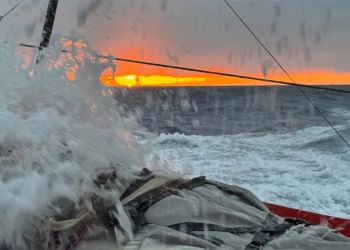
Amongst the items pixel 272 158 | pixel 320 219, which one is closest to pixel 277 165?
pixel 272 158

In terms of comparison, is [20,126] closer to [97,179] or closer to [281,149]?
[97,179]

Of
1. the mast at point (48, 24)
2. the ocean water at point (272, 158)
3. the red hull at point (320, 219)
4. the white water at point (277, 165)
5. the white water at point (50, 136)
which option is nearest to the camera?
the white water at point (50, 136)

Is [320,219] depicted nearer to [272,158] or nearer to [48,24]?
[48,24]

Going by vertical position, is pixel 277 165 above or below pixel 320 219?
below

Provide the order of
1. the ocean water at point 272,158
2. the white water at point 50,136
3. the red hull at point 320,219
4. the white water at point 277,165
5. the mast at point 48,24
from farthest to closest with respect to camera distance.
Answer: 1. the white water at point 277,165
2. the ocean water at point 272,158
3. the mast at point 48,24
4. the red hull at point 320,219
5. the white water at point 50,136

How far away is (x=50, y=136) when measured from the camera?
1952 mm

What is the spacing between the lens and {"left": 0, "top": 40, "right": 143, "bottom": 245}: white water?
1650 mm

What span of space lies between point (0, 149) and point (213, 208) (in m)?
0.82

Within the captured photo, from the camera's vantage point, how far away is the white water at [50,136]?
1.65 metres

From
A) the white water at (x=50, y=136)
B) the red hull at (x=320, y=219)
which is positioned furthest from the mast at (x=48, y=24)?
the red hull at (x=320, y=219)

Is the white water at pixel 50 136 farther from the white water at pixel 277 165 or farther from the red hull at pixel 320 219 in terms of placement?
the red hull at pixel 320 219

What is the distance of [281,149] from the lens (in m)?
12.7

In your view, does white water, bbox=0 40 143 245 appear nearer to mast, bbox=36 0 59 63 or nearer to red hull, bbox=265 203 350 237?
mast, bbox=36 0 59 63

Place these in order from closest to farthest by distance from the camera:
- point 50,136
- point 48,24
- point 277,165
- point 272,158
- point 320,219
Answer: point 50,136
point 320,219
point 48,24
point 277,165
point 272,158
